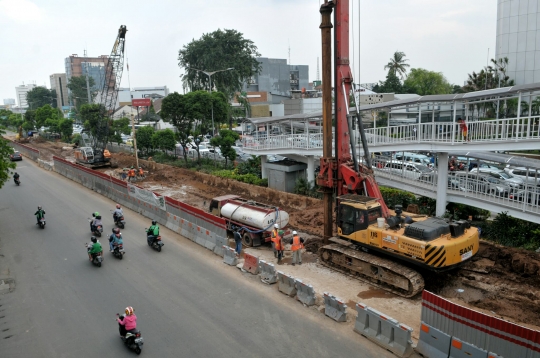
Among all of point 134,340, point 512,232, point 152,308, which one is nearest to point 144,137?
point 152,308

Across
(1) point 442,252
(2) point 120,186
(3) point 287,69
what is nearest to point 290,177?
(2) point 120,186

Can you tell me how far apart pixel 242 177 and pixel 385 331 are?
2107 cm

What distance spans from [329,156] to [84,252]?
11453 millimetres

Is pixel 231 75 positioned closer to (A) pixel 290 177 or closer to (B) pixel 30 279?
(A) pixel 290 177

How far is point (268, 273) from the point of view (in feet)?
48.0

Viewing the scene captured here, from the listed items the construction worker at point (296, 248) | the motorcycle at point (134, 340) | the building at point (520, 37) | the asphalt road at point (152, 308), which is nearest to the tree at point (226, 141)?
the asphalt road at point (152, 308)

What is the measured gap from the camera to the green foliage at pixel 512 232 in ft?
54.4

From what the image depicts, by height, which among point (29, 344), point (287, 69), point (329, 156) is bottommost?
point (29, 344)

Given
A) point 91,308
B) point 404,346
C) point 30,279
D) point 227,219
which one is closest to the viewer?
point 404,346

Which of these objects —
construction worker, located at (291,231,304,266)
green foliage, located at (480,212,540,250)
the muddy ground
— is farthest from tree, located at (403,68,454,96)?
construction worker, located at (291,231,304,266)

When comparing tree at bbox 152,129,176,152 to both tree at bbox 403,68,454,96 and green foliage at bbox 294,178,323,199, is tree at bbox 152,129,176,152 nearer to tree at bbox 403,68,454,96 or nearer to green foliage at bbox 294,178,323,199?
green foliage at bbox 294,178,323,199

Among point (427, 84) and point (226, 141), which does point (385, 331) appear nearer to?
point (226, 141)

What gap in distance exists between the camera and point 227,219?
19797mm

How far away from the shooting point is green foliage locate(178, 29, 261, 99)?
5966 cm
